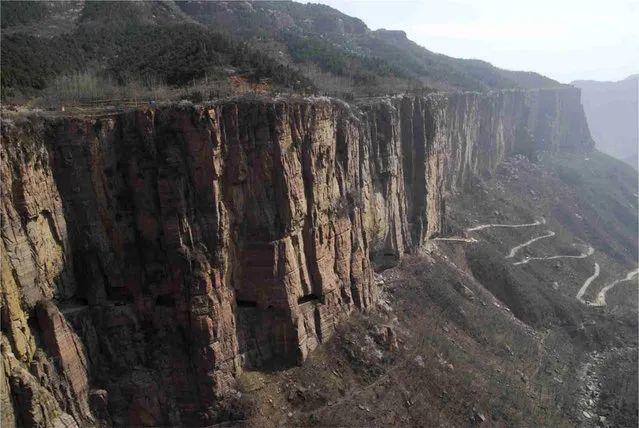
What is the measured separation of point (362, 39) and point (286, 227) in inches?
4073

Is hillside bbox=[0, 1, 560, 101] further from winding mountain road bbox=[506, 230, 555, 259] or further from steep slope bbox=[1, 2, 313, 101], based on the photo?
winding mountain road bbox=[506, 230, 555, 259]

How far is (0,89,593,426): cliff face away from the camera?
27.5 metres

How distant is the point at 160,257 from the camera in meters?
31.7

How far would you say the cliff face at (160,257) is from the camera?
27469 mm

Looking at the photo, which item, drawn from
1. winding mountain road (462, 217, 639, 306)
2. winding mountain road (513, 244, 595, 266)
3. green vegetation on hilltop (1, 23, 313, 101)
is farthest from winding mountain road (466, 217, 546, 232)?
green vegetation on hilltop (1, 23, 313, 101)

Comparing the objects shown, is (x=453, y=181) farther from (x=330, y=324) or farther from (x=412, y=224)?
(x=330, y=324)

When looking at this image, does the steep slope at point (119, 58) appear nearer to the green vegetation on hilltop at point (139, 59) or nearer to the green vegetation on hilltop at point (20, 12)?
the green vegetation on hilltop at point (139, 59)

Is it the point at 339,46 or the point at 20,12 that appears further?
the point at 339,46

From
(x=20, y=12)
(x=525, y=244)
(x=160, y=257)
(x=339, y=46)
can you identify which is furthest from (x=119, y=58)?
(x=339, y=46)

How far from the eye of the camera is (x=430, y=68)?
116938 mm

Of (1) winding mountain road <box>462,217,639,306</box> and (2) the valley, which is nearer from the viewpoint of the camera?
(2) the valley

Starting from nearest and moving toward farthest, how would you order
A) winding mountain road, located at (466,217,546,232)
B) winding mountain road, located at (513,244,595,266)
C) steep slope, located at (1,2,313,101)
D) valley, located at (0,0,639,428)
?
1. valley, located at (0,0,639,428)
2. steep slope, located at (1,2,313,101)
3. winding mountain road, located at (513,244,595,266)
4. winding mountain road, located at (466,217,546,232)

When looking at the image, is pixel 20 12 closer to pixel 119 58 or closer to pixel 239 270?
pixel 119 58

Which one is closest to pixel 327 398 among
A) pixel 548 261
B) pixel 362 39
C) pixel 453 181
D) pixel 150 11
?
pixel 548 261
